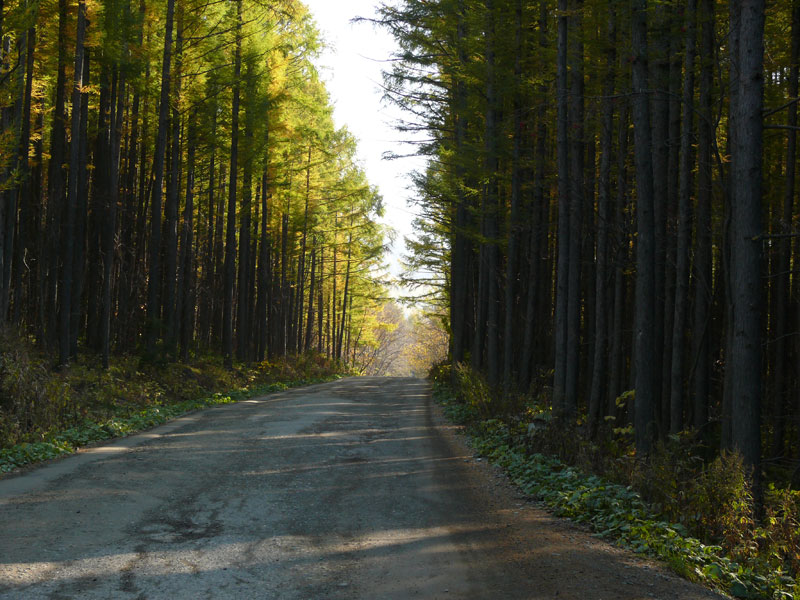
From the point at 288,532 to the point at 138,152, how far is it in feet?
85.3

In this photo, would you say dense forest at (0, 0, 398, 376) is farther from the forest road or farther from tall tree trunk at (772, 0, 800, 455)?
tall tree trunk at (772, 0, 800, 455)

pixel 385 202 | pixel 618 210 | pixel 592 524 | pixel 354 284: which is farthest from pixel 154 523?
pixel 354 284

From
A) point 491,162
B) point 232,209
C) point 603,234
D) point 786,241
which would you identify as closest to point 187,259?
point 232,209

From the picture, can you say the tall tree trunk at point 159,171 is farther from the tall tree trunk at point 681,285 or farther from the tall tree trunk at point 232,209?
the tall tree trunk at point 681,285

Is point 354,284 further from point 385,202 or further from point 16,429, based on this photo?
point 16,429

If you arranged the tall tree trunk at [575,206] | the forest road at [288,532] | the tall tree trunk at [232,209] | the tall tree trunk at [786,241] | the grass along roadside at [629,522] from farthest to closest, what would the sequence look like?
the tall tree trunk at [232,209] < the tall tree trunk at [575,206] < the tall tree trunk at [786,241] < the grass along roadside at [629,522] < the forest road at [288,532]

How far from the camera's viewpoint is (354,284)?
5350cm

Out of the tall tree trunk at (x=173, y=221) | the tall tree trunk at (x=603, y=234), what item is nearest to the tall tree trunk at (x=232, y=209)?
the tall tree trunk at (x=173, y=221)

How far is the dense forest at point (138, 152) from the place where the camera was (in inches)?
725

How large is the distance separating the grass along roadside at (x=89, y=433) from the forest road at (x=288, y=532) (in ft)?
1.59

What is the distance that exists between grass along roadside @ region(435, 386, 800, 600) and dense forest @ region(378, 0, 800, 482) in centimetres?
192

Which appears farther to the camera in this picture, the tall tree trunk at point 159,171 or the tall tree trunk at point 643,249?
the tall tree trunk at point 159,171

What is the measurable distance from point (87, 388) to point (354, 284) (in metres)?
38.0

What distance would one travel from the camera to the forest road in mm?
5207
